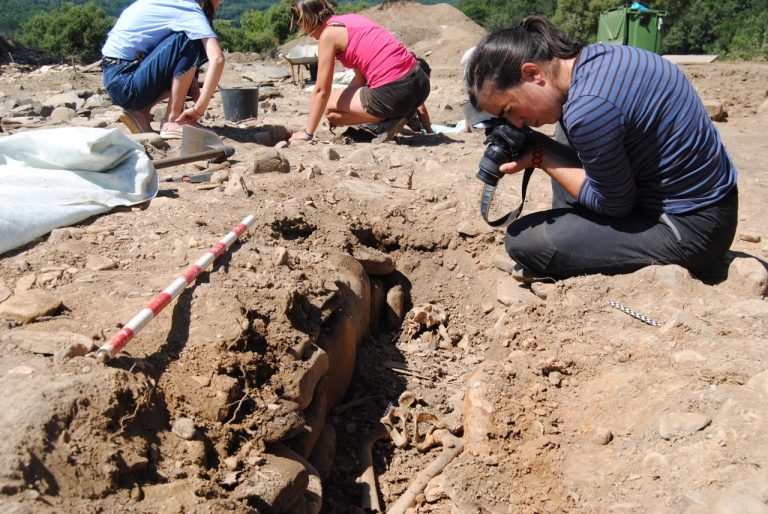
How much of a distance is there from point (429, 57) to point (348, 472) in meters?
12.3

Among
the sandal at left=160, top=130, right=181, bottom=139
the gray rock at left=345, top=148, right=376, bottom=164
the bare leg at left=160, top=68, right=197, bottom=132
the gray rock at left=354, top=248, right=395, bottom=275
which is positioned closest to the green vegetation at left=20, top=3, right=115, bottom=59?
the bare leg at left=160, top=68, right=197, bottom=132

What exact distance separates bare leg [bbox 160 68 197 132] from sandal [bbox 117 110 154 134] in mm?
273

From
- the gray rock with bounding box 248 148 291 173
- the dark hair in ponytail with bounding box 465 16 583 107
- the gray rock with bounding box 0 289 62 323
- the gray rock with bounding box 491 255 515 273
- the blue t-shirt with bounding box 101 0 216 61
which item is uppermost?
the dark hair in ponytail with bounding box 465 16 583 107

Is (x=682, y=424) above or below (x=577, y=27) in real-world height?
above

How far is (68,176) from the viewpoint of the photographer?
3.33m

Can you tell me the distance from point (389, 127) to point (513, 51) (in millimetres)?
2901

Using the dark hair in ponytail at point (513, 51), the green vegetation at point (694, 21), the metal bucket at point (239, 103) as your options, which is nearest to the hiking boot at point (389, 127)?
the metal bucket at point (239, 103)

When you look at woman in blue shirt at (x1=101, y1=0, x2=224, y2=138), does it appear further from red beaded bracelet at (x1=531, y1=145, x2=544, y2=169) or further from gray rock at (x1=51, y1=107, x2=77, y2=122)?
red beaded bracelet at (x1=531, y1=145, x2=544, y2=169)

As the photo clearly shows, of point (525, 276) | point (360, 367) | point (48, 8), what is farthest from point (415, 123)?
point (48, 8)

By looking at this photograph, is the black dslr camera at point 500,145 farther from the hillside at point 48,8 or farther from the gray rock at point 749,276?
the hillside at point 48,8

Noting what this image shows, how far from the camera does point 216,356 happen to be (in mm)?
2314

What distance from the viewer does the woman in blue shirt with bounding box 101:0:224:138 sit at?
5016 mm

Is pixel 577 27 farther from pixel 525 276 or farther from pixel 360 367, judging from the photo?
pixel 360 367

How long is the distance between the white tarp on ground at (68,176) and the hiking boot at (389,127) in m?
2.20
